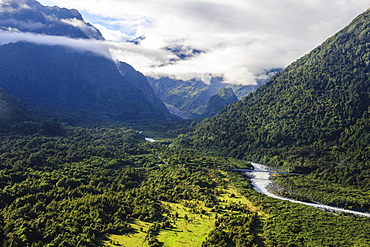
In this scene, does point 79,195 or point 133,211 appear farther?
point 79,195

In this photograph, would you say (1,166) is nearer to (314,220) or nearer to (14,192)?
(14,192)

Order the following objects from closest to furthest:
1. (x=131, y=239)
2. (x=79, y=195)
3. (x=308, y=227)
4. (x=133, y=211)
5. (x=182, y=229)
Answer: (x=131, y=239)
(x=182, y=229)
(x=308, y=227)
(x=133, y=211)
(x=79, y=195)

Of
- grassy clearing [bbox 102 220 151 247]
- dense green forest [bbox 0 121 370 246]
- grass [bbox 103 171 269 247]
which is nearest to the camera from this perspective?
grassy clearing [bbox 102 220 151 247]

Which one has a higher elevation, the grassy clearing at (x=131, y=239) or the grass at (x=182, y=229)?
the grass at (x=182, y=229)

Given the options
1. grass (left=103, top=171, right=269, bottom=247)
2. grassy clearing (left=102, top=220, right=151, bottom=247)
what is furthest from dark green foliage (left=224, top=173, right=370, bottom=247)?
grassy clearing (left=102, top=220, right=151, bottom=247)

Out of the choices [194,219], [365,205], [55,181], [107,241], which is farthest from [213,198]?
[55,181]

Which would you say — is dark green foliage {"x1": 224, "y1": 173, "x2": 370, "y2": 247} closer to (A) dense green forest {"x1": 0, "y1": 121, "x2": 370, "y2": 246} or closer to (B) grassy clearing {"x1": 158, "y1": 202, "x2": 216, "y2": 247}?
(A) dense green forest {"x1": 0, "y1": 121, "x2": 370, "y2": 246}

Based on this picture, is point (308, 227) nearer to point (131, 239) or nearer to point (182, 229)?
point (182, 229)

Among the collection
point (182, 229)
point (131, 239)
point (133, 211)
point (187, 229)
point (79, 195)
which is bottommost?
point (79, 195)

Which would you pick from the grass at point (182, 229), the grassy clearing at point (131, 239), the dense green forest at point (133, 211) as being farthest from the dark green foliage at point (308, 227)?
the grassy clearing at point (131, 239)

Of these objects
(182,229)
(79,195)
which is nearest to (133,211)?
(182,229)

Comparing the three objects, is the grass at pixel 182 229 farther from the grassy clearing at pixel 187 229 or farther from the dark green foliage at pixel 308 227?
the dark green foliage at pixel 308 227
